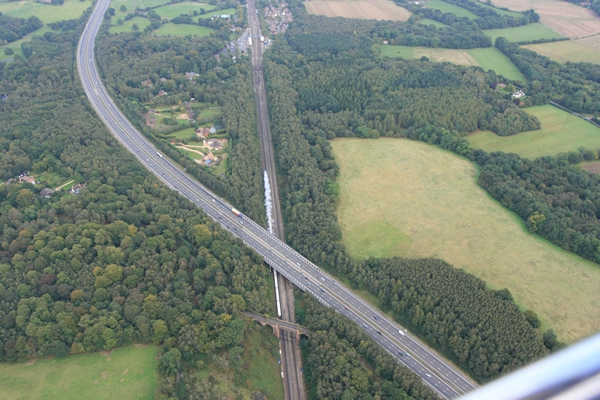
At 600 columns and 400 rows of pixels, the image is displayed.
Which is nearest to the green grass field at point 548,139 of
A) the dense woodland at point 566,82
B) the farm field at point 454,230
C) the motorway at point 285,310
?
the dense woodland at point 566,82

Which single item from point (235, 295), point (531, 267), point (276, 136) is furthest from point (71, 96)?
point (531, 267)

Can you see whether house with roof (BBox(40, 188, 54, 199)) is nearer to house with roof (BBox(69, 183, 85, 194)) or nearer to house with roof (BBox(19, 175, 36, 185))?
house with roof (BBox(69, 183, 85, 194))

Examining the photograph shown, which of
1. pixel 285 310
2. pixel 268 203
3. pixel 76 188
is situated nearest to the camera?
pixel 285 310

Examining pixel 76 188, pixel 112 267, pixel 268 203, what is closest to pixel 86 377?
pixel 112 267

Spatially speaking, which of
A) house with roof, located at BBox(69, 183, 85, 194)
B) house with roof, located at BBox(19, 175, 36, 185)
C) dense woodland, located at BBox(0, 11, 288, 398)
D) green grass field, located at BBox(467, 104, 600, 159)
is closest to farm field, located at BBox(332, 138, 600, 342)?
green grass field, located at BBox(467, 104, 600, 159)

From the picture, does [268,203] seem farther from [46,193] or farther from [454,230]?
[46,193]

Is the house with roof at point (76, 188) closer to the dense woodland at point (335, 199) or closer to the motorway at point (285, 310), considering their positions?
the motorway at point (285, 310)
